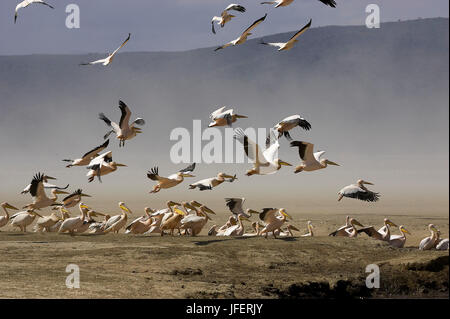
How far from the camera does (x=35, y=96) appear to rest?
98.3m

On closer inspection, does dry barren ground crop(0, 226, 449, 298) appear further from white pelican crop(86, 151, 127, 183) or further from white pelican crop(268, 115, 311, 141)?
white pelican crop(268, 115, 311, 141)

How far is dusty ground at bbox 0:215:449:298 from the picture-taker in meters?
12.5

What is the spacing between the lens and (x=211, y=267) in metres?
14.6

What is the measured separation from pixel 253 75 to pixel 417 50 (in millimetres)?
22785

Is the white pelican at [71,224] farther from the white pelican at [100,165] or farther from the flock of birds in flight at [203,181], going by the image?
the white pelican at [100,165]

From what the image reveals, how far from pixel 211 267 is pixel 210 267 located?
0.07 ft

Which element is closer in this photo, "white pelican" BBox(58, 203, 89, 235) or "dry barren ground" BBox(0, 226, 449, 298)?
"dry barren ground" BBox(0, 226, 449, 298)

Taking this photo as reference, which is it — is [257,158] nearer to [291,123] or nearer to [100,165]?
[291,123]

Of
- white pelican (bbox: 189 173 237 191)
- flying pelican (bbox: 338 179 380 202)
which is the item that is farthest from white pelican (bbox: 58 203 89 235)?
flying pelican (bbox: 338 179 380 202)

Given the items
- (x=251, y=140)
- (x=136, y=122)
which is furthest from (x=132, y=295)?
(x=136, y=122)

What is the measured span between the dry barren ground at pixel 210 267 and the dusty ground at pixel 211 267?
0.05ft

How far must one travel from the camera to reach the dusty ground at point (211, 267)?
12531 mm

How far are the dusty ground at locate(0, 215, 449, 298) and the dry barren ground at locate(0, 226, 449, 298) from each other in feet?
0.05

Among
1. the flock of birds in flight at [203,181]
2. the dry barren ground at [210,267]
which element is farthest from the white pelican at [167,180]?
the dry barren ground at [210,267]
